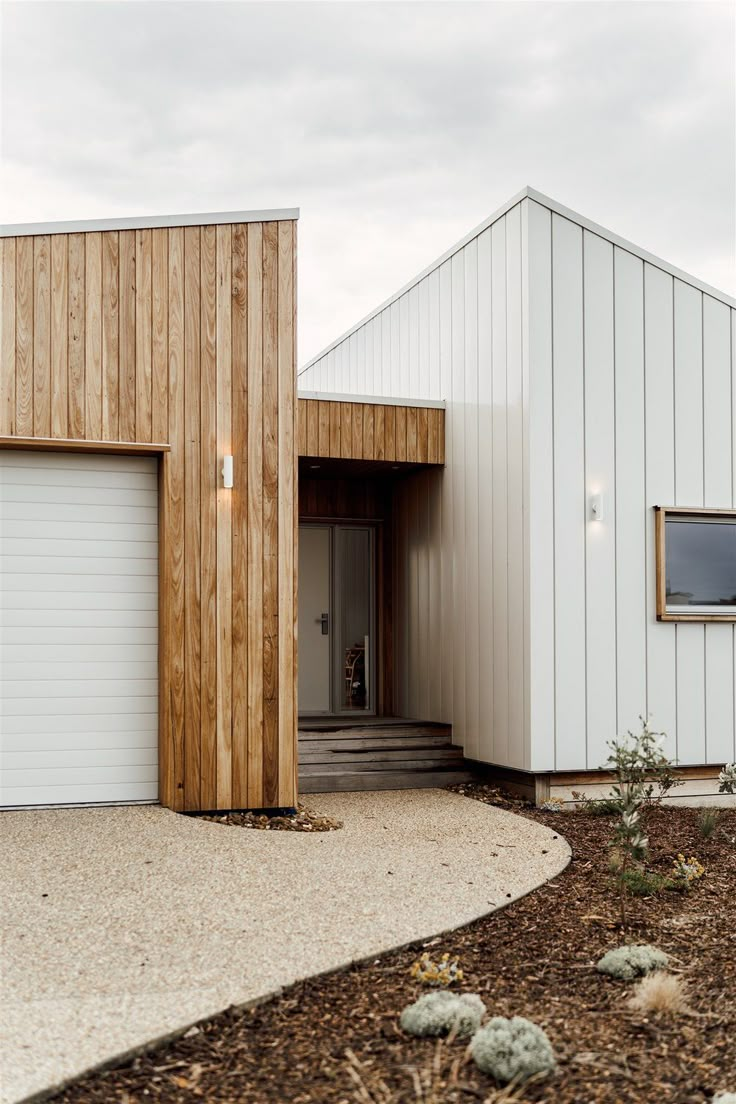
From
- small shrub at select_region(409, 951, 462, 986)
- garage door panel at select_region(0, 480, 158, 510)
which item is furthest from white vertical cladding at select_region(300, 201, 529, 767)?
small shrub at select_region(409, 951, 462, 986)

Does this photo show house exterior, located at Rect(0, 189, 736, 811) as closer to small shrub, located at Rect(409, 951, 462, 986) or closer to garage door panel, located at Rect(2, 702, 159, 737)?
garage door panel, located at Rect(2, 702, 159, 737)

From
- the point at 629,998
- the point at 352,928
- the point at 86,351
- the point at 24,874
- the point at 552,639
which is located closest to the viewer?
the point at 629,998

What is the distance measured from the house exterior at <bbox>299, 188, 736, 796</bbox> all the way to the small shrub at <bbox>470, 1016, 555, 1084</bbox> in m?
4.75

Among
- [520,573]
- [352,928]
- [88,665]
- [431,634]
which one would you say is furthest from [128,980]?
[431,634]

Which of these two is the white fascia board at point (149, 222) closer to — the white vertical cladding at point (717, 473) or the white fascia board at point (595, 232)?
the white fascia board at point (595, 232)

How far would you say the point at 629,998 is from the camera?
388cm

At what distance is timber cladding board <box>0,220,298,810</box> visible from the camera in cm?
698

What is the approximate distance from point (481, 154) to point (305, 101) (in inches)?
92.4

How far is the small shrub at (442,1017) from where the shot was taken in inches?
135

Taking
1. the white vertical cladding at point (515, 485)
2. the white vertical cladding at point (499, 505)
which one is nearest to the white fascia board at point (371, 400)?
the white vertical cladding at point (499, 505)

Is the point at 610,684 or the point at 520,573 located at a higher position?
the point at 520,573

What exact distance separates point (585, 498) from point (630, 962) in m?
4.72

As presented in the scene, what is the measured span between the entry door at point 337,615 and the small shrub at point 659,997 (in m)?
7.26

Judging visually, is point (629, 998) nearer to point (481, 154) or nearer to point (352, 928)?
point (352, 928)
